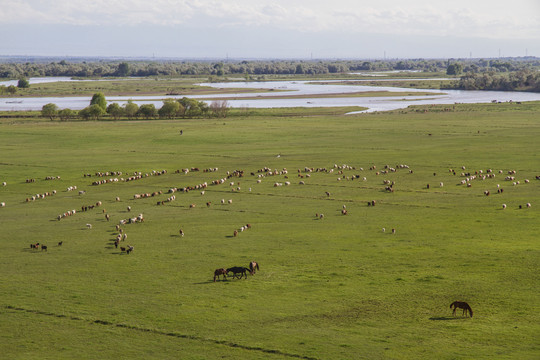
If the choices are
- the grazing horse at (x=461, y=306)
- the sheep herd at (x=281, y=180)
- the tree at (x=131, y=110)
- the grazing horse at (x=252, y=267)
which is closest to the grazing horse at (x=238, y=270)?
the grazing horse at (x=252, y=267)

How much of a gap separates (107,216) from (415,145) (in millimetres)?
54744

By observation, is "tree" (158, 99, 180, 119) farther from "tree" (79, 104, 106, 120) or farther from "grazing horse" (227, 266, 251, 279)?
"grazing horse" (227, 266, 251, 279)

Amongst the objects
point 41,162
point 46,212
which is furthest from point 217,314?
point 41,162

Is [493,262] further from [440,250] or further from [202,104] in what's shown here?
[202,104]

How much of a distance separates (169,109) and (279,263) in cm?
10765

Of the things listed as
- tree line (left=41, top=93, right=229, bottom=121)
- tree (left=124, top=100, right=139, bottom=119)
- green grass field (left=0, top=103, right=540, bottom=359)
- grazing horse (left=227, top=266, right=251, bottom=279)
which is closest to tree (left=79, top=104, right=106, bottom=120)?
tree line (left=41, top=93, right=229, bottom=121)

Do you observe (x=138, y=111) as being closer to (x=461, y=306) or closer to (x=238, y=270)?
(x=238, y=270)

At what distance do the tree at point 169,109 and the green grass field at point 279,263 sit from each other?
60.9 m

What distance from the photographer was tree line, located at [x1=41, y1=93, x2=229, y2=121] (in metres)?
138

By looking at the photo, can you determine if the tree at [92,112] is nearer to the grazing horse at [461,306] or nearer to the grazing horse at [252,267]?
the grazing horse at [252,267]

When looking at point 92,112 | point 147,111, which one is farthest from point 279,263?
point 92,112

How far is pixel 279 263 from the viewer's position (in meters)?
36.9

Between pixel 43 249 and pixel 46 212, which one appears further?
pixel 46 212

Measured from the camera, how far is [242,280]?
1347 inches
